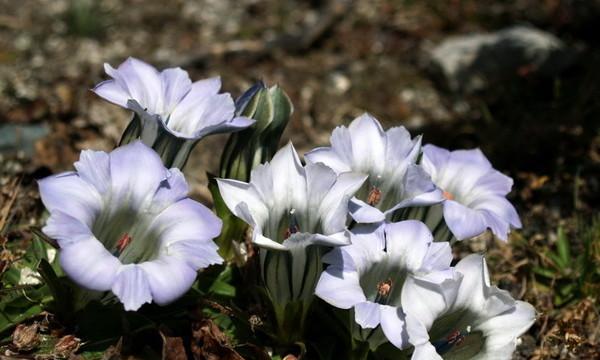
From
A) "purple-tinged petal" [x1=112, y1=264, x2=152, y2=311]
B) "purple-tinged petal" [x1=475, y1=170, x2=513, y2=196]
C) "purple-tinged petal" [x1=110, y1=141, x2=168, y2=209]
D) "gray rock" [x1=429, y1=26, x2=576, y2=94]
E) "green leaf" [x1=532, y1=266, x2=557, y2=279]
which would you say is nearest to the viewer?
"purple-tinged petal" [x1=112, y1=264, x2=152, y2=311]

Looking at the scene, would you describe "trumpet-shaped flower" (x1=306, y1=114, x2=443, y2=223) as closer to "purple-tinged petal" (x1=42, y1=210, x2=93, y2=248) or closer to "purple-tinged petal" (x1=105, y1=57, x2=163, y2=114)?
"purple-tinged petal" (x1=105, y1=57, x2=163, y2=114)

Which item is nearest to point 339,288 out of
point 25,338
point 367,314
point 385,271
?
point 367,314

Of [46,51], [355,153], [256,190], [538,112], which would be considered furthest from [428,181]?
[46,51]

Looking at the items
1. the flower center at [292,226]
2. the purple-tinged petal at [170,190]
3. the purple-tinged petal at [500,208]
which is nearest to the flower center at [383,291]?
the flower center at [292,226]

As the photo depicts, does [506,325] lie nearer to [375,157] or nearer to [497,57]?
[375,157]

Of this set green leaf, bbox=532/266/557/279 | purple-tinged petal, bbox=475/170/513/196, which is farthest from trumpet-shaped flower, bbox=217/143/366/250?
green leaf, bbox=532/266/557/279

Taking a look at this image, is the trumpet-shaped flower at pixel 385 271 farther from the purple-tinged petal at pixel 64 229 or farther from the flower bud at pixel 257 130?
the purple-tinged petal at pixel 64 229

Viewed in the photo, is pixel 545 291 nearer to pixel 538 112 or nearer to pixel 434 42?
pixel 538 112
